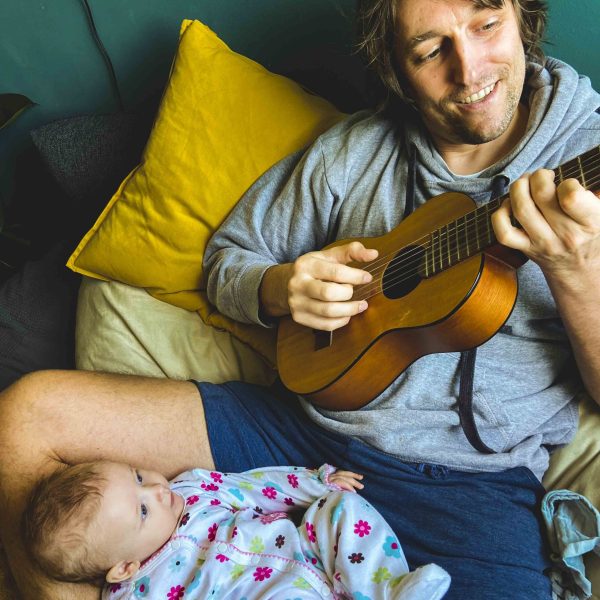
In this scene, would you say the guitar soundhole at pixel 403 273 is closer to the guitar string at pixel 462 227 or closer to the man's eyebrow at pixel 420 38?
the guitar string at pixel 462 227

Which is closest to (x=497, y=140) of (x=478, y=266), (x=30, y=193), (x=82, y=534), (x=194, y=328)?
(x=478, y=266)

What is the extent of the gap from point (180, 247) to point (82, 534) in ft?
2.25

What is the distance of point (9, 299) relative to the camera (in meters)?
1.90

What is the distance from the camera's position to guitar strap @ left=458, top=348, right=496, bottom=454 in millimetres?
1188

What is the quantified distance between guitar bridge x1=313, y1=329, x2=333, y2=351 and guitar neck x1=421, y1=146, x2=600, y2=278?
241 mm

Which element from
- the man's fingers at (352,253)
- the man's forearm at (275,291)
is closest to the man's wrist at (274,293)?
the man's forearm at (275,291)

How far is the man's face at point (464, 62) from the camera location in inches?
45.6

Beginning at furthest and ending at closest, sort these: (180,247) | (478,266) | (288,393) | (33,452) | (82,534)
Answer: (180,247)
(288,393)
(33,452)
(82,534)
(478,266)

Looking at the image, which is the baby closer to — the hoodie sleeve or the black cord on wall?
the hoodie sleeve

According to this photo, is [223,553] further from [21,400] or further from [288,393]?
[21,400]

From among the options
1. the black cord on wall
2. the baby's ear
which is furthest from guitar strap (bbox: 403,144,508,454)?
the black cord on wall

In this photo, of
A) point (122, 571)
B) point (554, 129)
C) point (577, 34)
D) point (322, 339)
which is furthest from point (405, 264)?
point (122, 571)

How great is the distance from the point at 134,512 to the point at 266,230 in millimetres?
648

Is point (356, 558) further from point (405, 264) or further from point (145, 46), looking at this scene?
point (145, 46)
